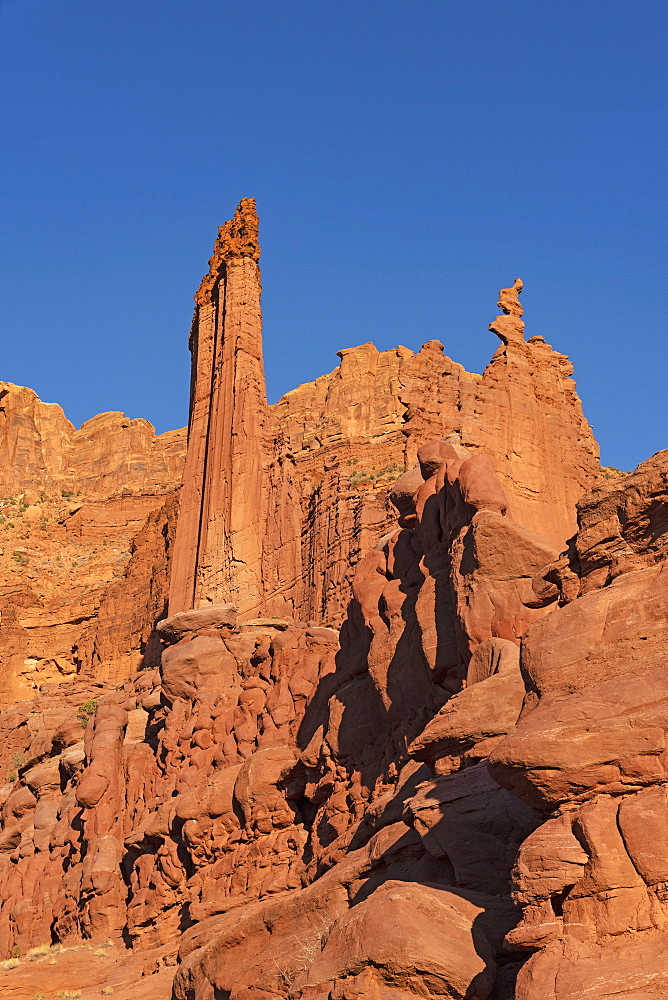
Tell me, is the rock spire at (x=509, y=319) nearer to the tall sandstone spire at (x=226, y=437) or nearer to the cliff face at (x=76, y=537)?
the tall sandstone spire at (x=226, y=437)

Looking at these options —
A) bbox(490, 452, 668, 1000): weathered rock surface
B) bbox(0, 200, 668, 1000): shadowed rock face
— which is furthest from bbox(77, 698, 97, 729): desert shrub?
bbox(490, 452, 668, 1000): weathered rock surface

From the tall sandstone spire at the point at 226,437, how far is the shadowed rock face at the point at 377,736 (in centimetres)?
12

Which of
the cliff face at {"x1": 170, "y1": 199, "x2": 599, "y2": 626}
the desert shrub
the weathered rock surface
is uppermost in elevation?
the cliff face at {"x1": 170, "y1": 199, "x2": 599, "y2": 626}

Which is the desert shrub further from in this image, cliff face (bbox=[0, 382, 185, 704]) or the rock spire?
the rock spire

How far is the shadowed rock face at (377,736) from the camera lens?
34.5 feet

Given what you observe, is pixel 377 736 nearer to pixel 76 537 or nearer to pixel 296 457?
pixel 296 457

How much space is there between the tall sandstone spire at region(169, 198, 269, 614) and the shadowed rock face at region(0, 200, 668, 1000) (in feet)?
0.39

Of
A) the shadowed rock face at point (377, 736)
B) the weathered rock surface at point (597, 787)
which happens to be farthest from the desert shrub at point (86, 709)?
the weathered rock surface at point (597, 787)

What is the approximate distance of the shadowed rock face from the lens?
34.5ft

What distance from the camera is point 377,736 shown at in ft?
67.4

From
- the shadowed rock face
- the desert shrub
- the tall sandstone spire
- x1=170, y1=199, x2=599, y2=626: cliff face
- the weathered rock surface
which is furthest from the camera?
the desert shrub

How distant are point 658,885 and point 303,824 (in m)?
13.9

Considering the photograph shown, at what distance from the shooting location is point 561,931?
9945 millimetres

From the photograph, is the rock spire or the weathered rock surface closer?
the weathered rock surface
